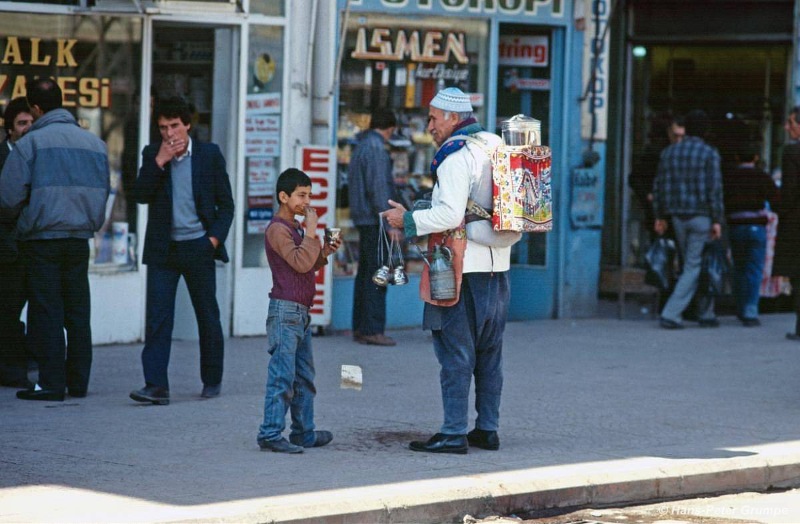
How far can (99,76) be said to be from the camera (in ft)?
39.0

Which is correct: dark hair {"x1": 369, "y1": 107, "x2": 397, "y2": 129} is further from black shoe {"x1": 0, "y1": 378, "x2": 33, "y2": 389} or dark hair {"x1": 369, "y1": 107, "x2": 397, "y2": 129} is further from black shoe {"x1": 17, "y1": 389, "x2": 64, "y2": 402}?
black shoe {"x1": 17, "y1": 389, "x2": 64, "y2": 402}

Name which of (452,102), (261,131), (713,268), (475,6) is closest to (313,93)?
(261,131)

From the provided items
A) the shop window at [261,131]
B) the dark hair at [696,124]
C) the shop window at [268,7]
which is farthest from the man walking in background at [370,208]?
the dark hair at [696,124]

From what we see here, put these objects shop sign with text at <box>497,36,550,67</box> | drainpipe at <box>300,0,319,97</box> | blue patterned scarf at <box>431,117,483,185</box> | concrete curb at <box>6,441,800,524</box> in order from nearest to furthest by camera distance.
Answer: concrete curb at <box>6,441,800,524</box> → blue patterned scarf at <box>431,117,483,185</box> → drainpipe at <box>300,0,319,97</box> → shop sign with text at <box>497,36,550,67</box>

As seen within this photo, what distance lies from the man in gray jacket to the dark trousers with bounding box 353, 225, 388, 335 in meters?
3.10

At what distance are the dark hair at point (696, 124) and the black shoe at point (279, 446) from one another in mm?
7176

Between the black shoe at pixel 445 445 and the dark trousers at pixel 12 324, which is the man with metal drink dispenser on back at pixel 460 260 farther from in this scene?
the dark trousers at pixel 12 324

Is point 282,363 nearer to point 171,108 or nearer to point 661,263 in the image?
point 171,108

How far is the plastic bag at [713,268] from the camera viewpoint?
45.4ft

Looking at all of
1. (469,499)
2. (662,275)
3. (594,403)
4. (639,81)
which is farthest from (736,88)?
(469,499)

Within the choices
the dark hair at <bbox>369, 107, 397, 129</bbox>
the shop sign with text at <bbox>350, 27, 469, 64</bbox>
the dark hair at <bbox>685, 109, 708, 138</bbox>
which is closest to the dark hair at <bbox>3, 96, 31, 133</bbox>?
the dark hair at <bbox>369, 107, 397, 129</bbox>

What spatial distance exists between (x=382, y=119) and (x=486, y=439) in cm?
488

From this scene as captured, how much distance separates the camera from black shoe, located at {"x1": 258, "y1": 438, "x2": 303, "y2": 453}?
25.5 ft

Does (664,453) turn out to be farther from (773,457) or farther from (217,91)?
(217,91)
